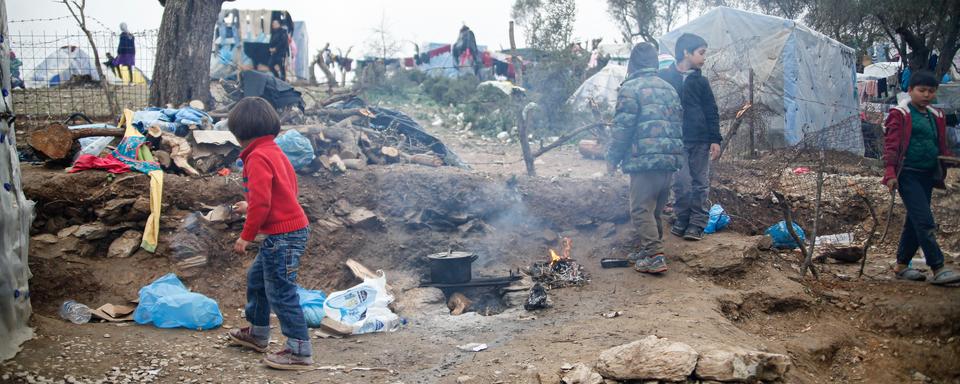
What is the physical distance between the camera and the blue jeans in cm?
Answer: 396

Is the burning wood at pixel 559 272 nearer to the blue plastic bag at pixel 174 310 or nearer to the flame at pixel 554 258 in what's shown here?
the flame at pixel 554 258

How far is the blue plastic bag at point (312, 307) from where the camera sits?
5.36 m

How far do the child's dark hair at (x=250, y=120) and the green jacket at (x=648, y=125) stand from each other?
3.52 metres

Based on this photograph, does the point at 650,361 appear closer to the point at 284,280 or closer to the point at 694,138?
the point at 284,280

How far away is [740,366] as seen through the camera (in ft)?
11.7

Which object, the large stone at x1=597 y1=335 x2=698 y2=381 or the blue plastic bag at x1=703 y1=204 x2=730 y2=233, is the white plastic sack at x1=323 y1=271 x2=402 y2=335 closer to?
the large stone at x1=597 y1=335 x2=698 y2=381

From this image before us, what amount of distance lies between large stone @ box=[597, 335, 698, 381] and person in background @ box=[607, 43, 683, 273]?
2.39m

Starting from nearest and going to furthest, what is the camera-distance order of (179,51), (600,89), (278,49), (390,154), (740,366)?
1. (740,366)
2. (390,154)
3. (179,51)
4. (278,49)
5. (600,89)

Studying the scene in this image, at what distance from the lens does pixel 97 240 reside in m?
5.84

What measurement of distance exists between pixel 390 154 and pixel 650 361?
645 centimetres

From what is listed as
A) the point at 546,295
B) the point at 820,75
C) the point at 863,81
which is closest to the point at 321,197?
the point at 546,295

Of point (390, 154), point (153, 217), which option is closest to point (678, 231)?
point (390, 154)

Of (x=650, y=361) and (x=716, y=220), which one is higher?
(x=716, y=220)

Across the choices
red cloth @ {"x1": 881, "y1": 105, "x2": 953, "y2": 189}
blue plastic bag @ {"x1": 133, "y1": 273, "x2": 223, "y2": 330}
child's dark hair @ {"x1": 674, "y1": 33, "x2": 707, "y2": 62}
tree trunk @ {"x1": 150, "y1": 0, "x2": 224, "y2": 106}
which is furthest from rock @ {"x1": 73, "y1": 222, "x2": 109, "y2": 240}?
red cloth @ {"x1": 881, "y1": 105, "x2": 953, "y2": 189}
